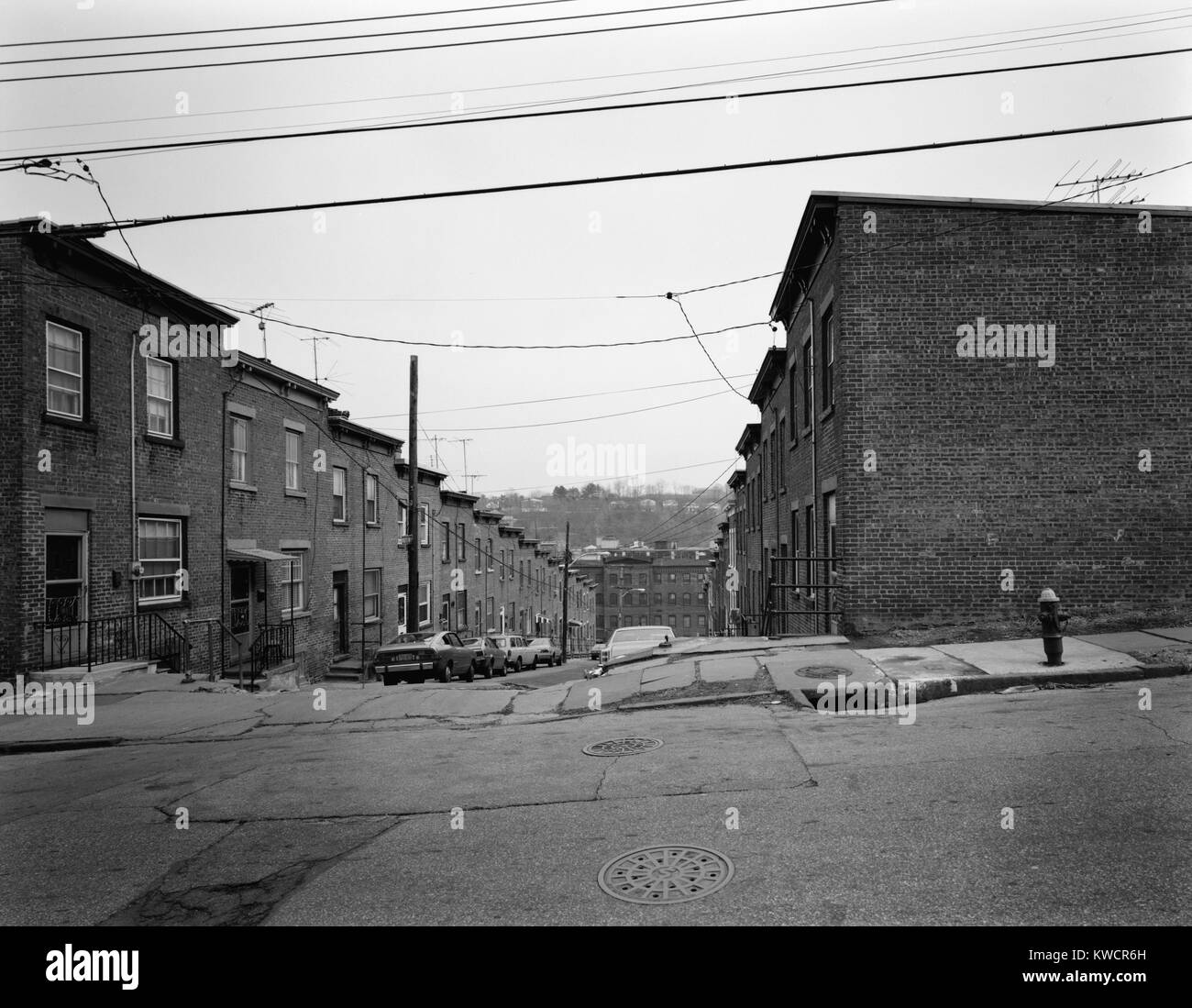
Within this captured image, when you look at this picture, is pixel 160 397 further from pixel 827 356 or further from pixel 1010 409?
pixel 1010 409

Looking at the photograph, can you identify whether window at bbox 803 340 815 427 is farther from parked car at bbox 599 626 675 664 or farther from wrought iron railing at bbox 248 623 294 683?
wrought iron railing at bbox 248 623 294 683

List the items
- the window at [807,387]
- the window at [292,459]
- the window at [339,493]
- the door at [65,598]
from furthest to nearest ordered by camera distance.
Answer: the window at [339,493] < the window at [292,459] < the window at [807,387] < the door at [65,598]

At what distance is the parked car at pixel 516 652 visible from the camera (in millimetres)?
30766

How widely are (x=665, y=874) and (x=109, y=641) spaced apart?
46.4 feet

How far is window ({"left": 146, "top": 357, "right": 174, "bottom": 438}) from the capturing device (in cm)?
1670

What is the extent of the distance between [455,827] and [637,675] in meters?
7.28

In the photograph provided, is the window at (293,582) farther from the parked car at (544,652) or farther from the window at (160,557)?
the parked car at (544,652)

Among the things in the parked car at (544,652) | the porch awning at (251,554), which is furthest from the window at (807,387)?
the parked car at (544,652)

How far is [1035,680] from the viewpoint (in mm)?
9641

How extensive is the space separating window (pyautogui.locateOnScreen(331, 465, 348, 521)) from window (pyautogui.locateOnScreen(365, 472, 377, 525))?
126cm

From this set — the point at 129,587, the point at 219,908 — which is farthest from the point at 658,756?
the point at 129,587

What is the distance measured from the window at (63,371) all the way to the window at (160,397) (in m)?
1.84

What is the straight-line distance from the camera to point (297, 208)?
9172 millimetres
